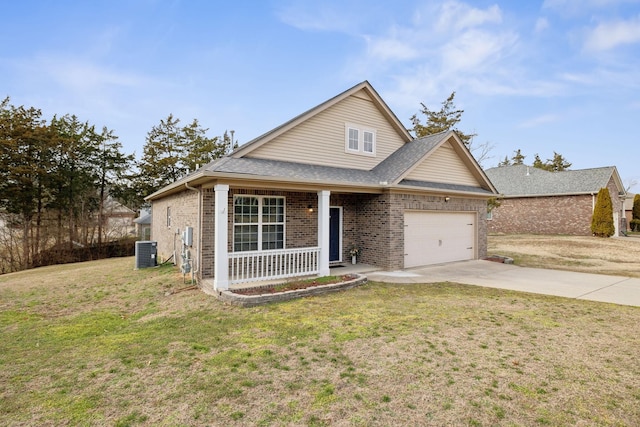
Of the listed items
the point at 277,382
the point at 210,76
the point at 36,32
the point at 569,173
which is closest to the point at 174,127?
the point at 210,76

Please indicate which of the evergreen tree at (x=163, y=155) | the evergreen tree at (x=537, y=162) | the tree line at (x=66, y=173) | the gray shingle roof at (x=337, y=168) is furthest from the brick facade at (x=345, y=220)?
the evergreen tree at (x=537, y=162)

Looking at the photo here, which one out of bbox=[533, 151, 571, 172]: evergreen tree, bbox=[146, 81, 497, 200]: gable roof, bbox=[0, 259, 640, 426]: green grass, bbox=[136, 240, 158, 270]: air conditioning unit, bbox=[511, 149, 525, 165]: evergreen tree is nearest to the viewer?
bbox=[0, 259, 640, 426]: green grass

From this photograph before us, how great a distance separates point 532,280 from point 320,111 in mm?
8844

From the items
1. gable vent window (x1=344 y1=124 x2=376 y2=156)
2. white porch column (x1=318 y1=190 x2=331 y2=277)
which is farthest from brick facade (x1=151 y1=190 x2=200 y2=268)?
gable vent window (x1=344 y1=124 x2=376 y2=156)

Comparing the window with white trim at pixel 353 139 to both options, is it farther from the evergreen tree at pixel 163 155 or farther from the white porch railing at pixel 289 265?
the evergreen tree at pixel 163 155

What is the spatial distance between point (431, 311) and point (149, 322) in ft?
18.5

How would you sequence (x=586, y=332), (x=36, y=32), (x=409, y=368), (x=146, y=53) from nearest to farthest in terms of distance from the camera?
1. (x=409, y=368)
2. (x=586, y=332)
3. (x=36, y=32)
4. (x=146, y=53)

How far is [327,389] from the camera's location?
344 cm

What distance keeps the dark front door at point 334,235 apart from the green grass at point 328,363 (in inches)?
165

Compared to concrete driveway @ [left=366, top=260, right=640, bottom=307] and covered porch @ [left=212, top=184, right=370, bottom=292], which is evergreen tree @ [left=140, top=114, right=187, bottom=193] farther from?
concrete driveway @ [left=366, top=260, right=640, bottom=307]

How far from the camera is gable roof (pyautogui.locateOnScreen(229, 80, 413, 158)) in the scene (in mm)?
9821

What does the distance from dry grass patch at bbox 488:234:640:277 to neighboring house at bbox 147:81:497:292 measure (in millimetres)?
2957

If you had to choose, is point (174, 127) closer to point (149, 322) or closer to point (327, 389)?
point (149, 322)

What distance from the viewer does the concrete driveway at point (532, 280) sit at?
7.67 metres
